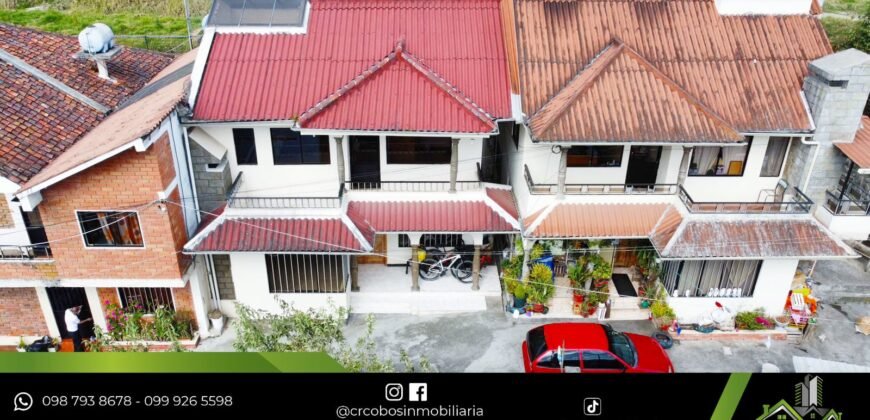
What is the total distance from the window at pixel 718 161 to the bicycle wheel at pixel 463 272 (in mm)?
8221

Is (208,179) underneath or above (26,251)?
above

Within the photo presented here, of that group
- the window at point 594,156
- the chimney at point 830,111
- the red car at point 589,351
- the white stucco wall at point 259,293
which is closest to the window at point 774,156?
the chimney at point 830,111

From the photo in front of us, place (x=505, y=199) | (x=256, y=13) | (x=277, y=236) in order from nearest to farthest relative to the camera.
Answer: (x=277, y=236)
(x=505, y=199)
(x=256, y=13)

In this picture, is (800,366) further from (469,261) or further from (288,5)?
(288,5)

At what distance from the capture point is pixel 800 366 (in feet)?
59.6

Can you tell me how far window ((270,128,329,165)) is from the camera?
1991cm

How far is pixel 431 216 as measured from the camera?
19984 millimetres

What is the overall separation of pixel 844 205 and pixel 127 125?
23.4 meters

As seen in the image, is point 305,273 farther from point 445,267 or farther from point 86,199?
point 86,199

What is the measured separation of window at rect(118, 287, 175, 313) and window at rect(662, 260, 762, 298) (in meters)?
16.0

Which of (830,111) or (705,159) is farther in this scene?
(705,159)
